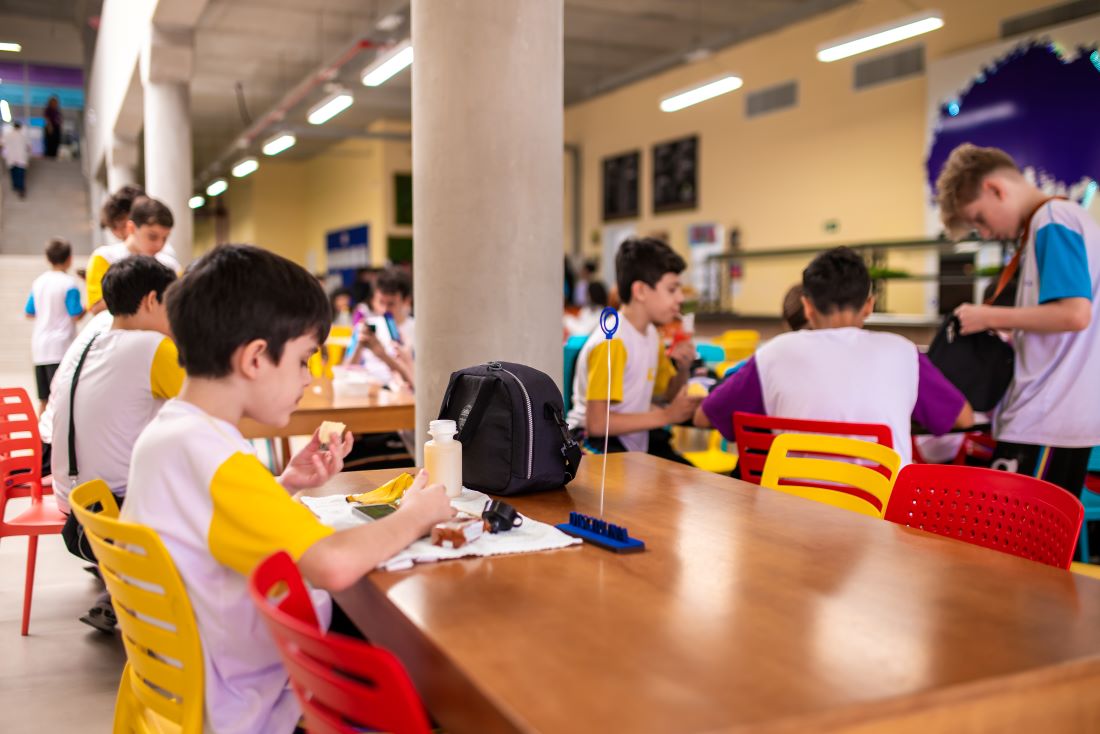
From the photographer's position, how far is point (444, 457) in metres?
1.75

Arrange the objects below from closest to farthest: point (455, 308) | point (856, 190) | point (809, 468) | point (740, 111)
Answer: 1. point (809, 468)
2. point (455, 308)
3. point (856, 190)
4. point (740, 111)

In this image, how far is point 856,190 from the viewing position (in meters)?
9.21

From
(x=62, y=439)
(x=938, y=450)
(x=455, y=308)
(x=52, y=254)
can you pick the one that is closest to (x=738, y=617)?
(x=455, y=308)

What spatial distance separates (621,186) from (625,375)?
10153 mm

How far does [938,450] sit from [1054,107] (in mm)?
5468

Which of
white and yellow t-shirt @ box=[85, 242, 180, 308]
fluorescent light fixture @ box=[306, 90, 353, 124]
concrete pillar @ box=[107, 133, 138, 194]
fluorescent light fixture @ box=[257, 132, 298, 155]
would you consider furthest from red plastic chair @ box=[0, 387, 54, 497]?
concrete pillar @ box=[107, 133, 138, 194]

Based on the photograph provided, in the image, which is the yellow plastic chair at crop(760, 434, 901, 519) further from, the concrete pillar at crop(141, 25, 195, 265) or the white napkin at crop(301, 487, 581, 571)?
the concrete pillar at crop(141, 25, 195, 265)

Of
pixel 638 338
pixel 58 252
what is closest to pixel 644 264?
pixel 638 338

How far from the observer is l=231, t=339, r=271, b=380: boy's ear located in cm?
137

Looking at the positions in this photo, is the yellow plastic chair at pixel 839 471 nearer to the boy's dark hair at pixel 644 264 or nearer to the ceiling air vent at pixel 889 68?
the boy's dark hair at pixel 644 264

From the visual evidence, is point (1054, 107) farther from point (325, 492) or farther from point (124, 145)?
point (124, 145)

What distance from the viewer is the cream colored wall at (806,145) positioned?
28.1 feet

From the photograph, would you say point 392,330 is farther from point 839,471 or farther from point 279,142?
point 279,142

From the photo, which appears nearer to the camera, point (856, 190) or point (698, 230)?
point (856, 190)
